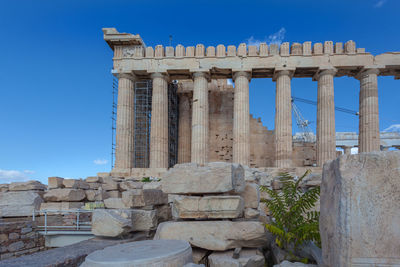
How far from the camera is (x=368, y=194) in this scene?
2.43 m

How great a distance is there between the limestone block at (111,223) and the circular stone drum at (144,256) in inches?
43.3

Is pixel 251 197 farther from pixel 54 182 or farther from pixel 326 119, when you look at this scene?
pixel 326 119

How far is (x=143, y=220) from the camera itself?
545 centimetres

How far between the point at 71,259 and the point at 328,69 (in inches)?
700

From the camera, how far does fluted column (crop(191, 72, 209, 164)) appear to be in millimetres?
17000

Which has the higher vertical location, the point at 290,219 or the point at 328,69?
the point at 328,69

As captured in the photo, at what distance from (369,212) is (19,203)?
10.8 meters

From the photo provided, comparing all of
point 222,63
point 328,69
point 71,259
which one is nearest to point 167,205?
point 71,259

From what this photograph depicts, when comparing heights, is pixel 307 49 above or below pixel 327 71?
above

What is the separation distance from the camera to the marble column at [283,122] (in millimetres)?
16609

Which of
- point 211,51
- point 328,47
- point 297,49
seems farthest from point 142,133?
point 328,47

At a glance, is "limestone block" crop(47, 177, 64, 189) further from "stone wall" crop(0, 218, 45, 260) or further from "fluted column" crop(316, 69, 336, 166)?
"fluted column" crop(316, 69, 336, 166)

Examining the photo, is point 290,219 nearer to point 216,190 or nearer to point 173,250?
point 216,190

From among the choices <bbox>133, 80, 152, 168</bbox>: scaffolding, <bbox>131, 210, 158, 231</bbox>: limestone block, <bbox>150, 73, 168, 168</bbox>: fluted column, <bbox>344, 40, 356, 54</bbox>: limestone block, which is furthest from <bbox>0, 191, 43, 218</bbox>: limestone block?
<bbox>344, 40, 356, 54</bbox>: limestone block
